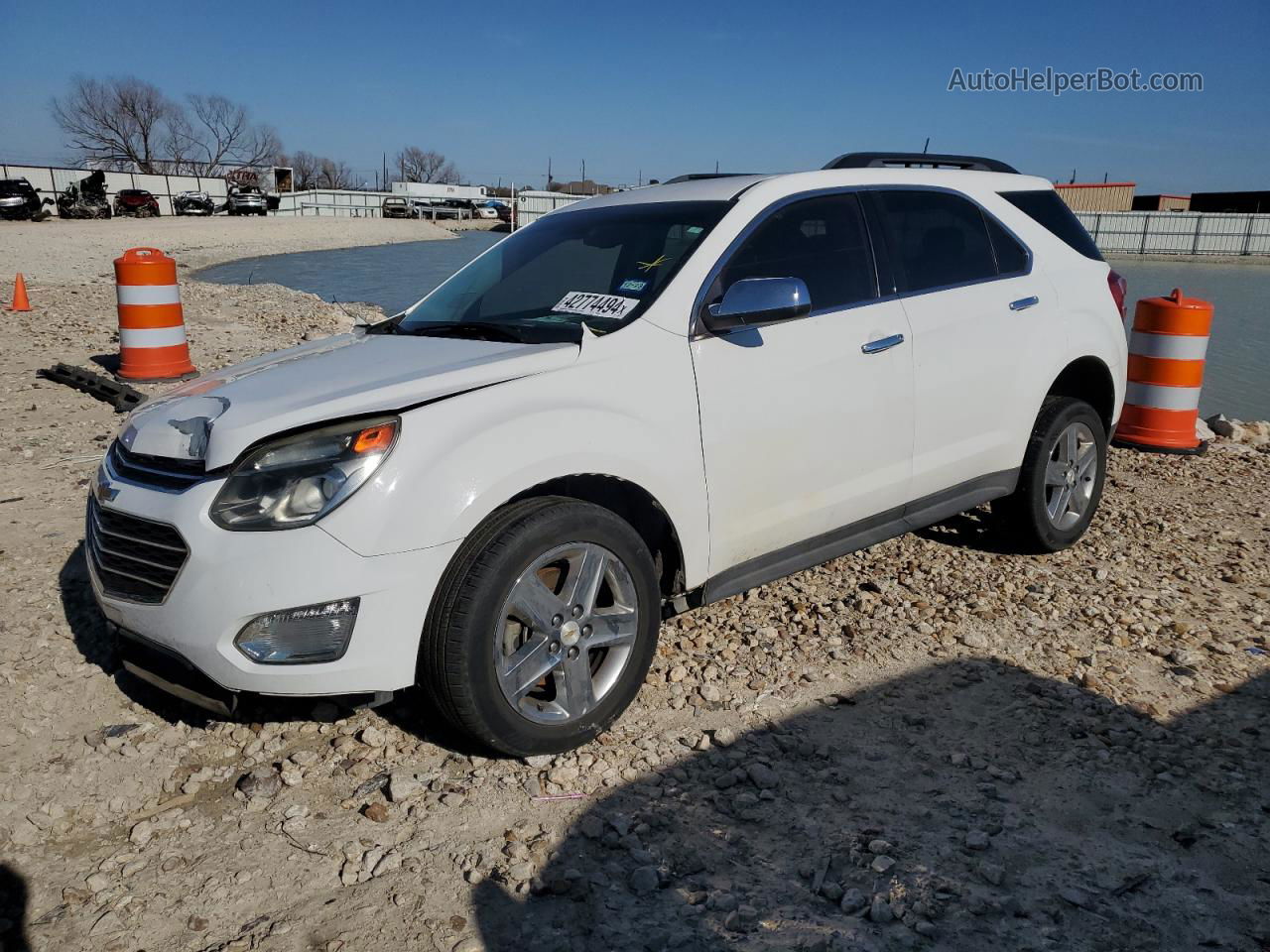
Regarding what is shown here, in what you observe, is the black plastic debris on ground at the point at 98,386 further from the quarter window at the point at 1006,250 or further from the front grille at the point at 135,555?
the quarter window at the point at 1006,250

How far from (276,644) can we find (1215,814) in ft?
9.18

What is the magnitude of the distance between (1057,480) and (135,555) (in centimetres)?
415

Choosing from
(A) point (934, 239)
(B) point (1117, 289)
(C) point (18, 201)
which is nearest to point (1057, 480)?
(B) point (1117, 289)

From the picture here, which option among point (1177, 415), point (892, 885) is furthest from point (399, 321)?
point (1177, 415)

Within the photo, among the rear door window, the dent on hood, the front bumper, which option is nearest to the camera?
the front bumper

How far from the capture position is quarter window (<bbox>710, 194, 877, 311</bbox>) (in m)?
3.89

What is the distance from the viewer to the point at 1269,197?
6888cm

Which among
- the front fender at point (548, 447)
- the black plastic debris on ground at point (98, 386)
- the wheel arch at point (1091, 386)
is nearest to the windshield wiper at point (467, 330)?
the front fender at point (548, 447)

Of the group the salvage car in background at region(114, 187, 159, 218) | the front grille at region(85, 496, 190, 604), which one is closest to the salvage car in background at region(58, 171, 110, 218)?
the salvage car in background at region(114, 187, 159, 218)

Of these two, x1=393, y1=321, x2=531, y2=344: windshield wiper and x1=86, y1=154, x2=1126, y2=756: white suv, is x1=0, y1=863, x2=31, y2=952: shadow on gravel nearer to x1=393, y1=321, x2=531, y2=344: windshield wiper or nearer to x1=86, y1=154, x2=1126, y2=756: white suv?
x1=86, y1=154, x2=1126, y2=756: white suv

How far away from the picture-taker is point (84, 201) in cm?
4569

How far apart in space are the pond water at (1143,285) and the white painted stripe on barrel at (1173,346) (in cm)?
468

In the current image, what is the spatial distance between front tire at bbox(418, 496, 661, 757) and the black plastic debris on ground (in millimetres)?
5452

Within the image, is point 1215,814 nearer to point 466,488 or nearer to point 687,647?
point 687,647
